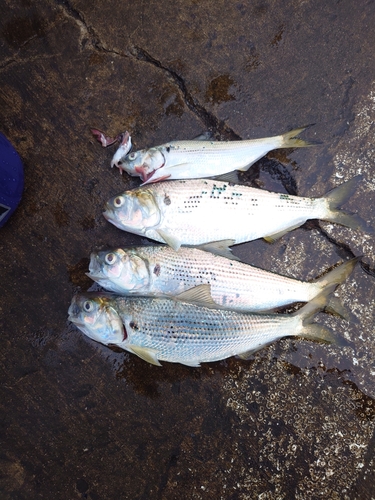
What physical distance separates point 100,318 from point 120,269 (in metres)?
0.45

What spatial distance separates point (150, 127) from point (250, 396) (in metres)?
2.77

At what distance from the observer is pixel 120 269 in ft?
11.0


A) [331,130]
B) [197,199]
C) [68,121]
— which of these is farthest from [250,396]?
[68,121]

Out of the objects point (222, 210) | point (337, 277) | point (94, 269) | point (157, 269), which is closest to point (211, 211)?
point (222, 210)

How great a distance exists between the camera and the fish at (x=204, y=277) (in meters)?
3.37

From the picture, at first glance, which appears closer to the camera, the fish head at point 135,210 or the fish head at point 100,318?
the fish head at point 100,318

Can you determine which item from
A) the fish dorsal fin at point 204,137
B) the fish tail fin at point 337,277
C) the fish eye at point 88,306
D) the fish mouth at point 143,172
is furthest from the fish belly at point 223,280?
the fish dorsal fin at point 204,137

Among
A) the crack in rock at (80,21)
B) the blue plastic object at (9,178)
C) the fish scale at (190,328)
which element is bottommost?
the fish scale at (190,328)

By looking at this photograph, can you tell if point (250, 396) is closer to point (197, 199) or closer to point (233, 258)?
point (233, 258)

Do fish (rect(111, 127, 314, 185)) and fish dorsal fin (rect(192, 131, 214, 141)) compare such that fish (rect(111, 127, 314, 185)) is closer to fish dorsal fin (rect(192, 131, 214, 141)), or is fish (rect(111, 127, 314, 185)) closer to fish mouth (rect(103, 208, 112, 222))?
fish dorsal fin (rect(192, 131, 214, 141))

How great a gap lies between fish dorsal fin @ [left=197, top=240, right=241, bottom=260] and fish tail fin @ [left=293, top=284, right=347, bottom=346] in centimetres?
79

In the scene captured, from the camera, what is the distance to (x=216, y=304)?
3.43 metres

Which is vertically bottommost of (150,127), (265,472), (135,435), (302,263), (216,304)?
(265,472)

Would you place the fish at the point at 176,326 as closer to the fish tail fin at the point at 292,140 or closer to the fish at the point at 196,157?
the fish at the point at 196,157
